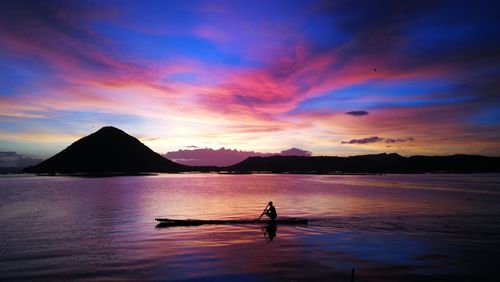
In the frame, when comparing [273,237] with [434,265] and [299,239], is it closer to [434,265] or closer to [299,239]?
[299,239]

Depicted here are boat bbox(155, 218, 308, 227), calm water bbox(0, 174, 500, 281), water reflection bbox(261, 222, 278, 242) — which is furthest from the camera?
boat bbox(155, 218, 308, 227)

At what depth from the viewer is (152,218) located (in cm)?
5662

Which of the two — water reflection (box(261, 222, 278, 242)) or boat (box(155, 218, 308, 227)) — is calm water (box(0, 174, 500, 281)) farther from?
boat (box(155, 218, 308, 227))

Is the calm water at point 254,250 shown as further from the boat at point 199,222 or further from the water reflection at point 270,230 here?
the boat at point 199,222

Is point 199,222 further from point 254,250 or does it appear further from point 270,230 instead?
point 254,250

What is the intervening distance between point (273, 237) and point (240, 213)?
918 inches

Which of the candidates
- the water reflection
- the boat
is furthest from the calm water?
the boat

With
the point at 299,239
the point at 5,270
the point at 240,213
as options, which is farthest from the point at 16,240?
the point at 240,213

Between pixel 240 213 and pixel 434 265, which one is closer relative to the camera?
pixel 434 265

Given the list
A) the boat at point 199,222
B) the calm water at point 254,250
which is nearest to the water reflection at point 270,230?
the calm water at point 254,250

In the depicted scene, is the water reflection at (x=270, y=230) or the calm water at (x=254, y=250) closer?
the calm water at (x=254, y=250)

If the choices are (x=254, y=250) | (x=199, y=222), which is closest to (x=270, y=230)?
(x=199, y=222)

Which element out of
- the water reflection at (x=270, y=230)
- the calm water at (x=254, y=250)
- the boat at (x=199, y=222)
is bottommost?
the calm water at (x=254, y=250)

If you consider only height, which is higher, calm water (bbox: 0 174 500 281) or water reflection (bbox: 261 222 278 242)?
water reflection (bbox: 261 222 278 242)
